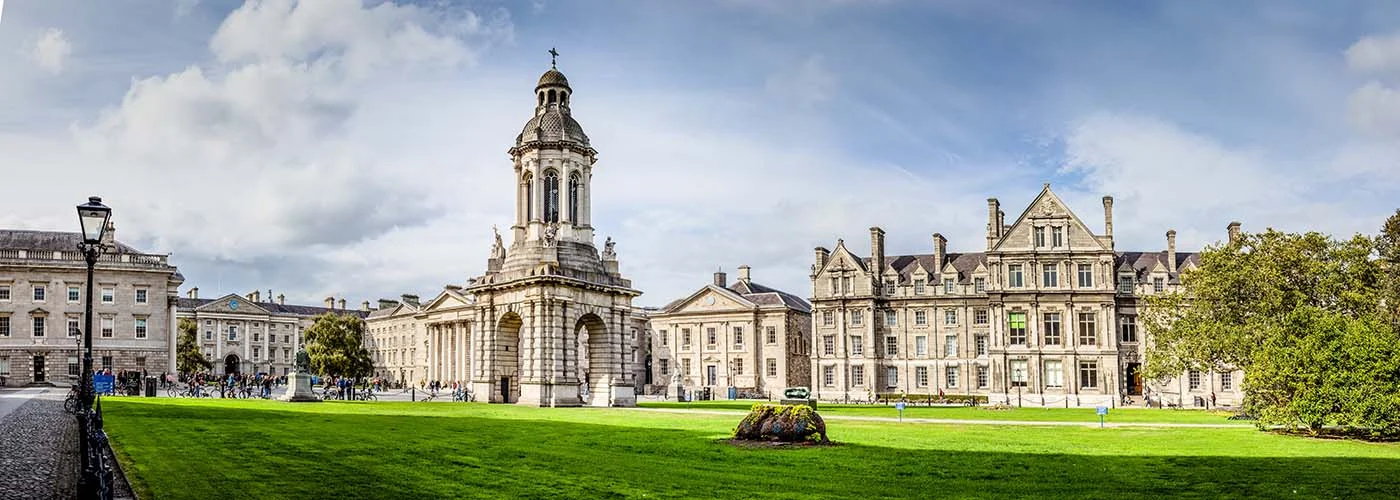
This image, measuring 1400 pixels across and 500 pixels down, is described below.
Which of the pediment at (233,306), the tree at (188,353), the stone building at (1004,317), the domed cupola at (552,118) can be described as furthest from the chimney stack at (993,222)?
the pediment at (233,306)

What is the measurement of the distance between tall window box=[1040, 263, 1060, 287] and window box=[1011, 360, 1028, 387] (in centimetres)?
560

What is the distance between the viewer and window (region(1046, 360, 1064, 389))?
7075 cm

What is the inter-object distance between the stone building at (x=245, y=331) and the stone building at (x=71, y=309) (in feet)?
184

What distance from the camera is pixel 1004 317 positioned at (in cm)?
7244

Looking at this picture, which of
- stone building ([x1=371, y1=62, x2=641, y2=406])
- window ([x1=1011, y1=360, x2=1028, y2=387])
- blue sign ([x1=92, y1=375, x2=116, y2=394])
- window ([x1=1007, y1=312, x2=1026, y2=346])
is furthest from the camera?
window ([x1=1007, y1=312, x2=1026, y2=346])

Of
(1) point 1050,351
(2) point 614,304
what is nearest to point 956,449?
(2) point 614,304

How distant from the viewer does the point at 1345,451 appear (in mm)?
23547

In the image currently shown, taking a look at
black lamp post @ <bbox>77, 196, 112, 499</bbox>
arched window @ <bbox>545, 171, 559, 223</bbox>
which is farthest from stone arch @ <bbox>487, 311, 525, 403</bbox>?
black lamp post @ <bbox>77, 196, 112, 499</bbox>

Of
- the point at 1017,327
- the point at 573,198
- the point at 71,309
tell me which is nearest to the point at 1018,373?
the point at 1017,327

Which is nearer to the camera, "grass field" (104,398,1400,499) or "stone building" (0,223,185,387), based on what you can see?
"grass field" (104,398,1400,499)

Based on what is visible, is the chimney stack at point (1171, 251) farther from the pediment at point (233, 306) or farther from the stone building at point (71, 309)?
the pediment at point (233, 306)

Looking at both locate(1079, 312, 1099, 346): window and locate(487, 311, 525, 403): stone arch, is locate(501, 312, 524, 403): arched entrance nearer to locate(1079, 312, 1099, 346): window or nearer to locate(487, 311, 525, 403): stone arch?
locate(487, 311, 525, 403): stone arch

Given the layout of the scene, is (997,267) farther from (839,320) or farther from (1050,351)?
(839,320)

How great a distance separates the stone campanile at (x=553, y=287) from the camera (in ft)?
167
